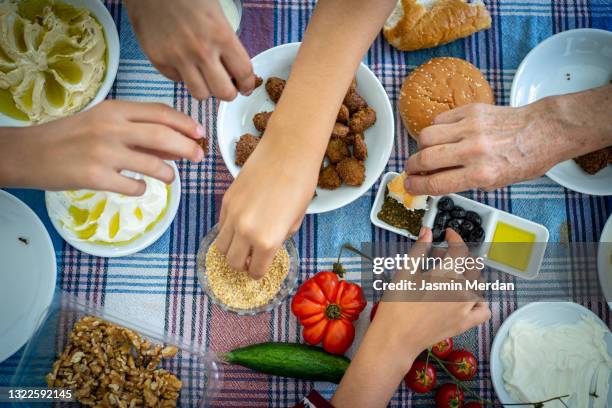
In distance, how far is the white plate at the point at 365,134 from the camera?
145 cm

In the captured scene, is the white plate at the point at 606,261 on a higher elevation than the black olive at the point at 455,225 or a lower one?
lower

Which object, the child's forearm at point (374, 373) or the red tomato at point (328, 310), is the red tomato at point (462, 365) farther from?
the red tomato at point (328, 310)

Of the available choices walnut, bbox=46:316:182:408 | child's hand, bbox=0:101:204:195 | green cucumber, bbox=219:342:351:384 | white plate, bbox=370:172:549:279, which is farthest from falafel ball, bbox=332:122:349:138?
walnut, bbox=46:316:182:408

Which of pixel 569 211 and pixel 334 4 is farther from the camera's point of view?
pixel 569 211

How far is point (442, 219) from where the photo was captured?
58.7 inches

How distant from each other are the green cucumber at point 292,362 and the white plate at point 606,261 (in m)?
0.69

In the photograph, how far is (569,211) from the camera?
1586 millimetres

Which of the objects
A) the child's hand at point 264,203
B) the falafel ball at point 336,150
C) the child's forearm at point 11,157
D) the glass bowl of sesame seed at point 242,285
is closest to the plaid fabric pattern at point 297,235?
the glass bowl of sesame seed at point 242,285

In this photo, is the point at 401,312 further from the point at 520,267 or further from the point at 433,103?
the point at 433,103

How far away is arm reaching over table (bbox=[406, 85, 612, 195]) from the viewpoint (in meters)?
1.31

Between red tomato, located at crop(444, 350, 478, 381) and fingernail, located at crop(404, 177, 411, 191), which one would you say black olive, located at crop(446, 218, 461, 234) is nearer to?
fingernail, located at crop(404, 177, 411, 191)

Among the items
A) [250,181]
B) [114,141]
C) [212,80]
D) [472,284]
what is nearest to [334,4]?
[212,80]

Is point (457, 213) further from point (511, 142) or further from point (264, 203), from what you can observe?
point (264, 203)

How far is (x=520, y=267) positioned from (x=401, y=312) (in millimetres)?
369
